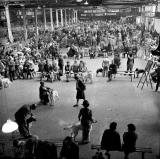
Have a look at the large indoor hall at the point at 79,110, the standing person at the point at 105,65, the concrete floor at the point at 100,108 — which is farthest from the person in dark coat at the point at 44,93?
the standing person at the point at 105,65

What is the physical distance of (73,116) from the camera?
1099cm

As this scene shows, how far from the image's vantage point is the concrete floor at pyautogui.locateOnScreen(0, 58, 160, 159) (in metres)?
9.27

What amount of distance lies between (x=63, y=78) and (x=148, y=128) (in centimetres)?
840

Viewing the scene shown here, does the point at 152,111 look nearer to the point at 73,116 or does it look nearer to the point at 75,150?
the point at 73,116

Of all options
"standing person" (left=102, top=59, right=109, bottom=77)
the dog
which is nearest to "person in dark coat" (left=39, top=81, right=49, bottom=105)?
the dog

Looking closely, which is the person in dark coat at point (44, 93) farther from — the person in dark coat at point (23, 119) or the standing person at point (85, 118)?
the standing person at point (85, 118)

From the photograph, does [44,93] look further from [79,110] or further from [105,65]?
[105,65]

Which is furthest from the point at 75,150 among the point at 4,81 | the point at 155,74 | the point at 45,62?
the point at 45,62

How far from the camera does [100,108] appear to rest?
38.5ft

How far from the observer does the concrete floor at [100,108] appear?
9.27 metres

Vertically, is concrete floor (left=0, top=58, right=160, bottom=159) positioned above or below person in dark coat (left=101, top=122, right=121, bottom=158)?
below

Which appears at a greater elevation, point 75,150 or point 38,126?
point 75,150

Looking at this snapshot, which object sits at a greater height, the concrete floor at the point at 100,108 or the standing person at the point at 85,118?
the standing person at the point at 85,118

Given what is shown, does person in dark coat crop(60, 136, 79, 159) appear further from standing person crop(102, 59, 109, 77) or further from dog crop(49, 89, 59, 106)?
standing person crop(102, 59, 109, 77)
